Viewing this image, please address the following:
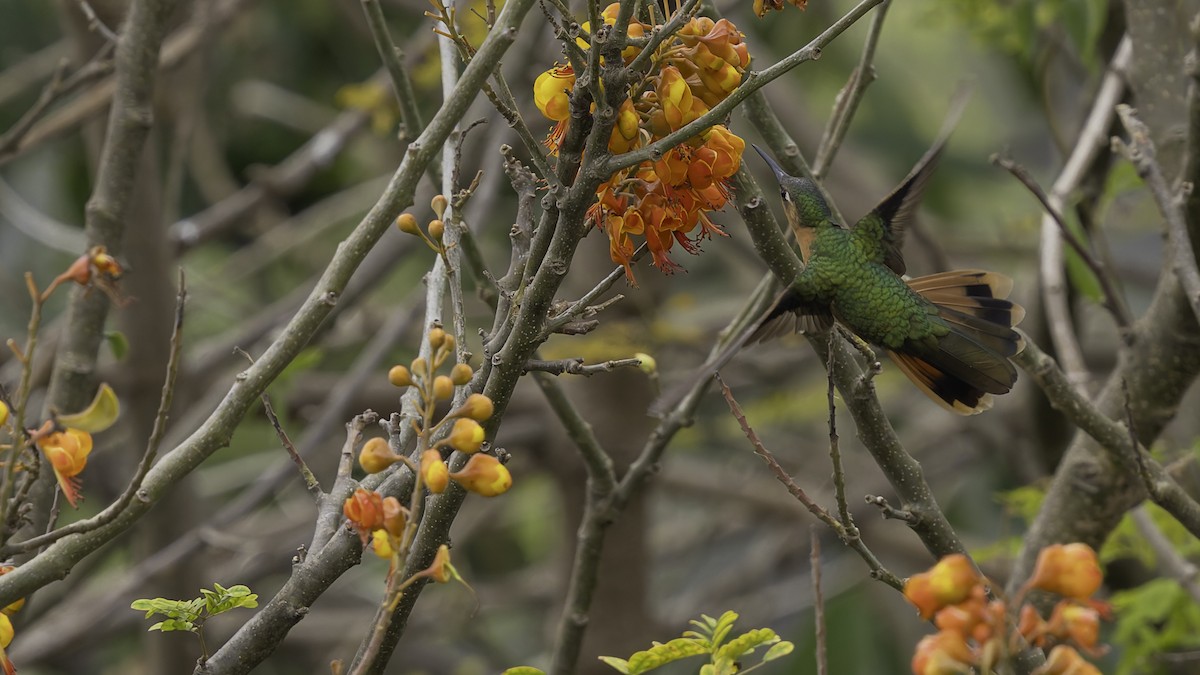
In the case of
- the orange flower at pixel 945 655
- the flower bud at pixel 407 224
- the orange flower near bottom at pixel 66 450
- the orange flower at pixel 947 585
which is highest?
the flower bud at pixel 407 224

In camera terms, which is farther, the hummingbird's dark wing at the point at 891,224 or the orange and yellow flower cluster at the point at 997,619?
the hummingbird's dark wing at the point at 891,224

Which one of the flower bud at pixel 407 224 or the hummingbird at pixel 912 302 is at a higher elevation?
the flower bud at pixel 407 224

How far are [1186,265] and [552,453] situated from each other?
247 centimetres

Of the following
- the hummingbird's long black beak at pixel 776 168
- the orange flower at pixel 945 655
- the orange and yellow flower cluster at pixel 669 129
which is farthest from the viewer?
the hummingbird's long black beak at pixel 776 168

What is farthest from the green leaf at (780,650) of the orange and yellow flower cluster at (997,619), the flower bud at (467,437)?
the flower bud at (467,437)

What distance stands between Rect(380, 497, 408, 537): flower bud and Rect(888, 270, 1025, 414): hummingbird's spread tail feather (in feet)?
3.66

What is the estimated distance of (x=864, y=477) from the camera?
494cm

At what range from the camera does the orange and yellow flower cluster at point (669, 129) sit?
4.17 ft

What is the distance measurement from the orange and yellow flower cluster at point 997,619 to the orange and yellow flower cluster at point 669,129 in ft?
1.68

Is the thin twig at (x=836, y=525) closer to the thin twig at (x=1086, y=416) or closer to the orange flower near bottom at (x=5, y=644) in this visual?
the thin twig at (x=1086, y=416)

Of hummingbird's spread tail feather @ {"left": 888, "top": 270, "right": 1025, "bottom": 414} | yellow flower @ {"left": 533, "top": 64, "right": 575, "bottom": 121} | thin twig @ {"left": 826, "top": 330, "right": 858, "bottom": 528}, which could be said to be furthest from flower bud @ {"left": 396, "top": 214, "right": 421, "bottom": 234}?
hummingbird's spread tail feather @ {"left": 888, "top": 270, "right": 1025, "bottom": 414}

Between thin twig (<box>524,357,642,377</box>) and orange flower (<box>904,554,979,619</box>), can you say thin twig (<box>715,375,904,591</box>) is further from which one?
orange flower (<box>904,554,979,619</box>)

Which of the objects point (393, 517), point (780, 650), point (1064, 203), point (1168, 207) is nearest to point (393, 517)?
point (393, 517)

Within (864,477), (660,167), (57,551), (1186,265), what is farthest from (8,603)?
(864,477)
